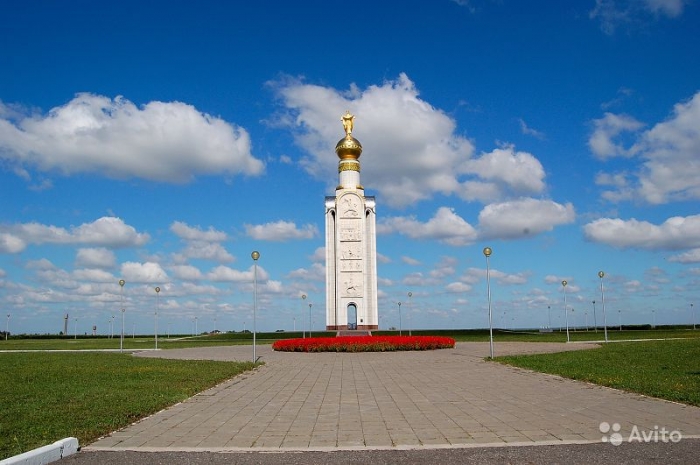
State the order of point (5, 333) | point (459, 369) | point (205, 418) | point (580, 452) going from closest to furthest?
point (580, 452), point (205, 418), point (459, 369), point (5, 333)

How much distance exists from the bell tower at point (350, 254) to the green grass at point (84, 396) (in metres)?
31.8

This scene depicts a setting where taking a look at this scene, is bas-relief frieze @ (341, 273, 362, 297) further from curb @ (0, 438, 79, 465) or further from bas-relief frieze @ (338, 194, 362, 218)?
curb @ (0, 438, 79, 465)

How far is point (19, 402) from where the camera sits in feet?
43.7

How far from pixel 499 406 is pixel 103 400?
8.94 meters

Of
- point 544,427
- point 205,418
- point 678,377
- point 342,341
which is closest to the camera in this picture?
point 544,427

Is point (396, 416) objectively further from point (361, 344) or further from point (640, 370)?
point (361, 344)

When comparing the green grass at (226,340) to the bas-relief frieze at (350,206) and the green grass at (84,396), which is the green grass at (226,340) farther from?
the green grass at (84,396)

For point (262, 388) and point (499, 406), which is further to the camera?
point (262, 388)

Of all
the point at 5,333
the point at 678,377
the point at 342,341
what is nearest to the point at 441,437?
the point at 678,377

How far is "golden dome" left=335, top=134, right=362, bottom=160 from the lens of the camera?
57.6 metres

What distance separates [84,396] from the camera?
559 inches

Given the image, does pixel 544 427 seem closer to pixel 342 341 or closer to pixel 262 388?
pixel 262 388

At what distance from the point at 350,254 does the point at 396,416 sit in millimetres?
44099

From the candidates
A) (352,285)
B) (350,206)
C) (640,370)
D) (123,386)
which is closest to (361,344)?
(640,370)
